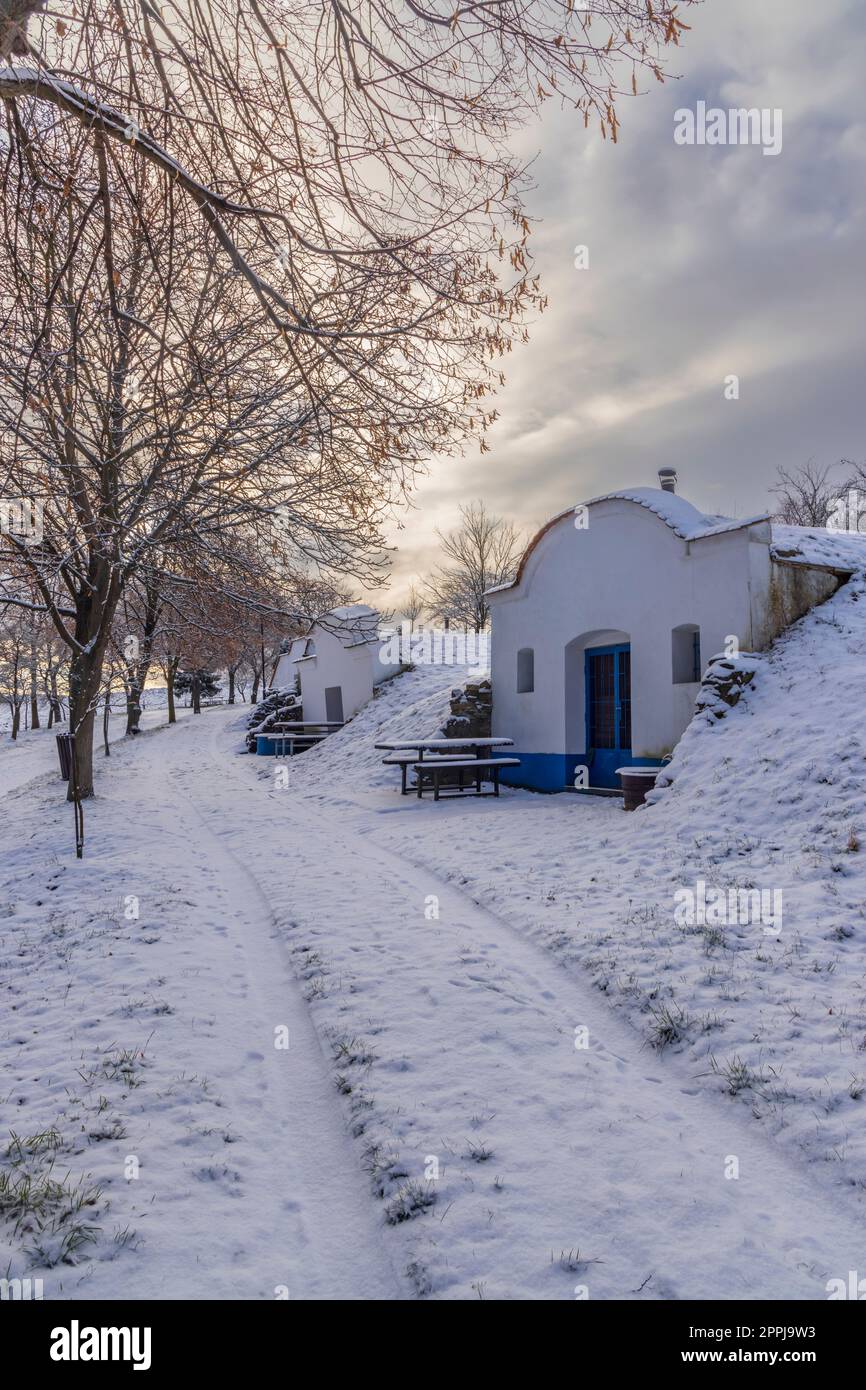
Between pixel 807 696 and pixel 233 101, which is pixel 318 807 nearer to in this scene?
pixel 807 696

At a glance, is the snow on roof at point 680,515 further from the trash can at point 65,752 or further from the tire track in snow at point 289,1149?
the trash can at point 65,752

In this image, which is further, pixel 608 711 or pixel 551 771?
pixel 551 771

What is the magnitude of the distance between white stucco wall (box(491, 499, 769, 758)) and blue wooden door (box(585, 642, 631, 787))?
21 cm

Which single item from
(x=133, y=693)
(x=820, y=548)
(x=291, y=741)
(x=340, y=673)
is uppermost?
(x=820, y=548)

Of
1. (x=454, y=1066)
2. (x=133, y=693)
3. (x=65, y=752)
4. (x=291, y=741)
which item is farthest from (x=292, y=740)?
(x=454, y=1066)

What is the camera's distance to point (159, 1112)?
3633mm

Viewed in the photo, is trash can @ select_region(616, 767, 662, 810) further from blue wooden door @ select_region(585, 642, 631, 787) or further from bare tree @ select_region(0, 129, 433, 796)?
bare tree @ select_region(0, 129, 433, 796)

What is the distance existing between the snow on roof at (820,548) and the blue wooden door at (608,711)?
3143mm

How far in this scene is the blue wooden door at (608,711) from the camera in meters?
13.7

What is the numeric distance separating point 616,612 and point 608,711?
6.54ft

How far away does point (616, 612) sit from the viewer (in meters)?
13.5

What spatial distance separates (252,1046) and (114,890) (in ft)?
13.4

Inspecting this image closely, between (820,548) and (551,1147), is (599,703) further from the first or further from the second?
(551,1147)
